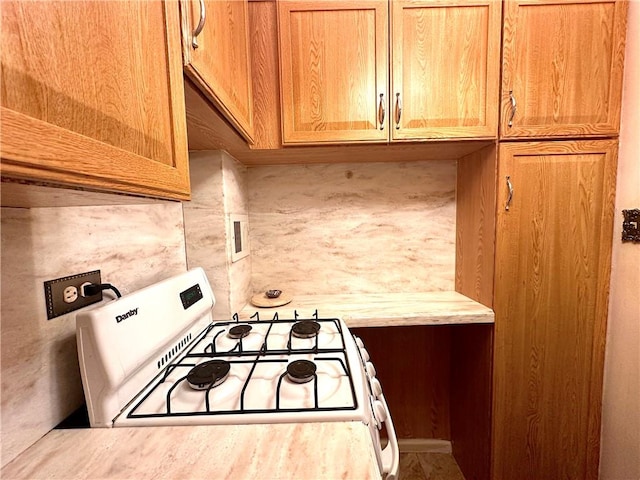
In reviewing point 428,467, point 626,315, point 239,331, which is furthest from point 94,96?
point 428,467

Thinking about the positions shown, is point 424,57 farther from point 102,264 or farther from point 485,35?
point 102,264

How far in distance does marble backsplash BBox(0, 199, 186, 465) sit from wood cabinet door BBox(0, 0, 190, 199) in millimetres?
306

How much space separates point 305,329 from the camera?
3.04 feet

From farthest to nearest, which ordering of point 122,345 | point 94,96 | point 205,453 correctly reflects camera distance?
1. point 122,345
2. point 205,453
3. point 94,96

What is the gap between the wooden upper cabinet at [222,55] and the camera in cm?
60

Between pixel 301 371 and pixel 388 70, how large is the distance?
3.80 ft

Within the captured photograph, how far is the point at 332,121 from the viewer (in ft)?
3.77

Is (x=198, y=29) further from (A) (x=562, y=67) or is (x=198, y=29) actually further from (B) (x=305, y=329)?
(A) (x=562, y=67)

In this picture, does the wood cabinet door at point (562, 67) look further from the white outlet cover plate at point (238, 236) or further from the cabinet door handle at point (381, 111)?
the white outlet cover plate at point (238, 236)

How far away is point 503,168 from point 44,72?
4.52 ft

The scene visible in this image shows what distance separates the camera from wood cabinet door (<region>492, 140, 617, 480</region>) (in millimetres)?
1141

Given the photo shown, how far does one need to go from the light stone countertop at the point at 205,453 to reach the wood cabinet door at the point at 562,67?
1.26 metres

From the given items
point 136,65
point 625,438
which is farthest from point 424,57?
point 625,438

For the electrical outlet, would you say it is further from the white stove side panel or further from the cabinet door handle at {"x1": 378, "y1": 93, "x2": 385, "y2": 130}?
the cabinet door handle at {"x1": 378, "y1": 93, "x2": 385, "y2": 130}
